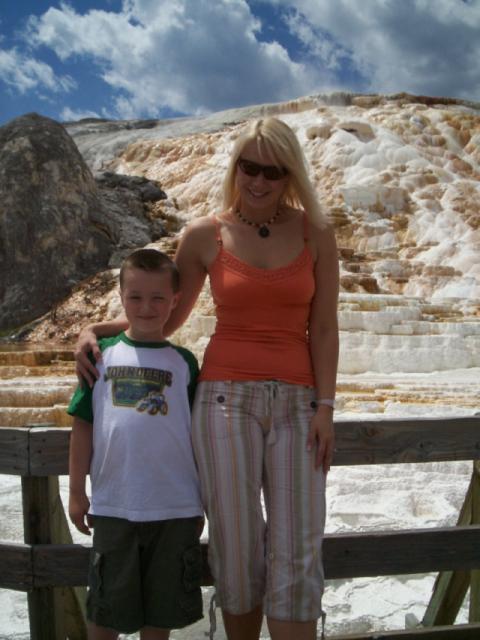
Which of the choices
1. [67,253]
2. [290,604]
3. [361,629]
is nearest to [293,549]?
[290,604]

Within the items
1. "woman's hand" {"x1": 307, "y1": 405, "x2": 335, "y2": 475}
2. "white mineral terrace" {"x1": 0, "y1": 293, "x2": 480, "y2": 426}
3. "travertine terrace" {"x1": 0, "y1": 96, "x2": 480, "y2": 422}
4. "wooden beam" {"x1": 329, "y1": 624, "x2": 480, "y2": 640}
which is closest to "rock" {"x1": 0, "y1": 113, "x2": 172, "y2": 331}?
"travertine terrace" {"x1": 0, "y1": 96, "x2": 480, "y2": 422}

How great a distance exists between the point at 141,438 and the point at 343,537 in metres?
0.74

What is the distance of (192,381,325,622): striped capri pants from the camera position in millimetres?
1601

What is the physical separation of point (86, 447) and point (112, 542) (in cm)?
25

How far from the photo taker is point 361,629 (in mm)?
2701

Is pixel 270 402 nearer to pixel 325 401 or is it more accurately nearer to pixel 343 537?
pixel 325 401

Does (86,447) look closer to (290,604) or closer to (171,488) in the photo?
(171,488)

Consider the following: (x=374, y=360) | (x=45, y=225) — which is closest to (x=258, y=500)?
(x=374, y=360)

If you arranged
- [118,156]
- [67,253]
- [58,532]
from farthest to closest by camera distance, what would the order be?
[118,156]
[67,253]
[58,532]

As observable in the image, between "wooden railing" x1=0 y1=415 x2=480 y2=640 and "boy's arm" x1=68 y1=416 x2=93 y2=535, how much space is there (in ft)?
0.52

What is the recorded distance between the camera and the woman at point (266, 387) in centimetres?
161

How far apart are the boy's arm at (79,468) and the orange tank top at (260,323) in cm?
35

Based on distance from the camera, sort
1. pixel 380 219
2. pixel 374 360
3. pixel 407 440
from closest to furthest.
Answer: pixel 407 440, pixel 374 360, pixel 380 219

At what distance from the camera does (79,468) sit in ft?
5.49
